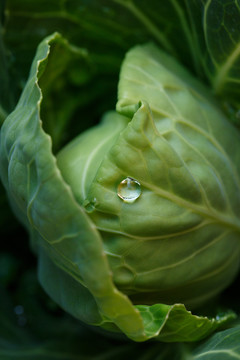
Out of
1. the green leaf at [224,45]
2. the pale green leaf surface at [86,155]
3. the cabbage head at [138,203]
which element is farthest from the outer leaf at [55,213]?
the green leaf at [224,45]

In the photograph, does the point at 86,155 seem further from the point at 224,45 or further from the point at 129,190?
the point at 224,45

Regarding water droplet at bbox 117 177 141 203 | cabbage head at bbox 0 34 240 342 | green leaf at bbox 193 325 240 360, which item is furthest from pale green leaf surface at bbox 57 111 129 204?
green leaf at bbox 193 325 240 360

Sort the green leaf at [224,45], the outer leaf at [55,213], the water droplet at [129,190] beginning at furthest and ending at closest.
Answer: the green leaf at [224,45] → the water droplet at [129,190] → the outer leaf at [55,213]

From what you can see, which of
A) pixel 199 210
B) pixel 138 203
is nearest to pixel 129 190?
pixel 138 203

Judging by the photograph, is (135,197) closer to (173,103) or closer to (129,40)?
(173,103)

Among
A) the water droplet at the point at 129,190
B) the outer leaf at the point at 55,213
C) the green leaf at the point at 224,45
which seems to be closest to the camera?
the outer leaf at the point at 55,213

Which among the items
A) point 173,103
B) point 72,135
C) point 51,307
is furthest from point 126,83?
point 51,307

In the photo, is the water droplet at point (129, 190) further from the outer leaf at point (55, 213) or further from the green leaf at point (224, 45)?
the green leaf at point (224, 45)

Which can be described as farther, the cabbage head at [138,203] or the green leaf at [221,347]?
the green leaf at [221,347]
